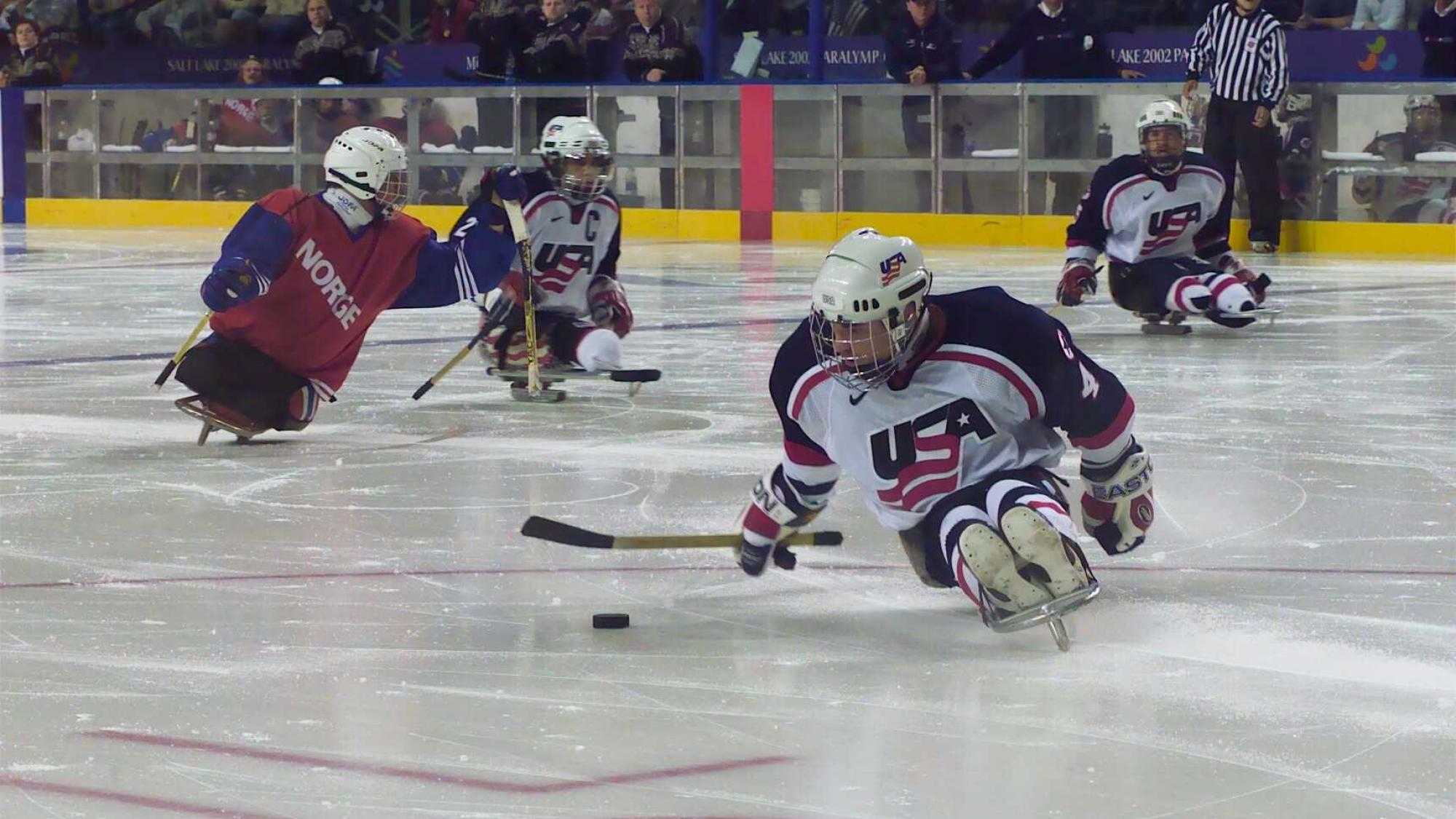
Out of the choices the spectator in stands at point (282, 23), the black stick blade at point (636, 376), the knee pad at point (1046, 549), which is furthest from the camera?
the spectator in stands at point (282, 23)

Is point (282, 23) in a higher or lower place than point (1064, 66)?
higher

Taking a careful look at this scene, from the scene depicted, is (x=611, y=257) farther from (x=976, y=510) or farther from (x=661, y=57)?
(x=661, y=57)

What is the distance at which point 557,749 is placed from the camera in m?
3.02

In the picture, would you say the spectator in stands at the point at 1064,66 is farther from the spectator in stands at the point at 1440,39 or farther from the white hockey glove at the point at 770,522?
the white hockey glove at the point at 770,522

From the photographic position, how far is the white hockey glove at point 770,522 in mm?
3969

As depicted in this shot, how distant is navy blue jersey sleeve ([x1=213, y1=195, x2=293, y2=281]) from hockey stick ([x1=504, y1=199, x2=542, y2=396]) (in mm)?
1115

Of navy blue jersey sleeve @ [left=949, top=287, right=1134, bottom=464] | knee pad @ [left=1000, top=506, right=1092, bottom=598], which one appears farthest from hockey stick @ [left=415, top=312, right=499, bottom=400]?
knee pad @ [left=1000, top=506, right=1092, bottom=598]

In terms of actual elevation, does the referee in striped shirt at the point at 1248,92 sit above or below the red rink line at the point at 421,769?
above

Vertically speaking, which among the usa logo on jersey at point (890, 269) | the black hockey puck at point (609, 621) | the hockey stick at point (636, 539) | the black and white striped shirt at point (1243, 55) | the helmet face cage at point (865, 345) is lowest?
the black hockey puck at point (609, 621)

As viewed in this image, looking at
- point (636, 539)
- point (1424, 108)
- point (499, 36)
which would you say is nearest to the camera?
point (636, 539)

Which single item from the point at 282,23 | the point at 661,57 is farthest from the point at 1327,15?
the point at 282,23

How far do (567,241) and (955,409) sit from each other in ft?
12.9

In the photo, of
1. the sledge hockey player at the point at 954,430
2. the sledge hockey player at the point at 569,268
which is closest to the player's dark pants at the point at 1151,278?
the sledge hockey player at the point at 569,268

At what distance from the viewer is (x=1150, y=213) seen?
9.17 metres
